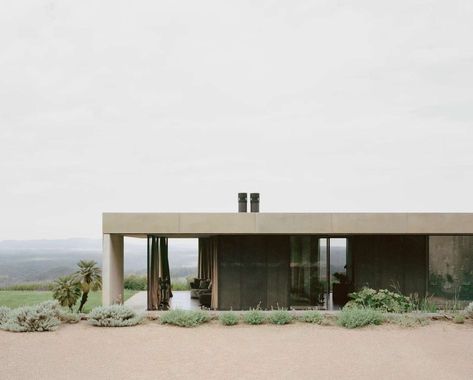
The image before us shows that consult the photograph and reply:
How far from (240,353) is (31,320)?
502 centimetres

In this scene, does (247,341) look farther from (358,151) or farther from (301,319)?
(358,151)

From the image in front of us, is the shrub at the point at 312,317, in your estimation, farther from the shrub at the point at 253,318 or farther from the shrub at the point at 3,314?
the shrub at the point at 3,314

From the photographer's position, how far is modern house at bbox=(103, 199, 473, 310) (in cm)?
1598

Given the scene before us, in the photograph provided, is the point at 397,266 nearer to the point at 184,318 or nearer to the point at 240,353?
the point at 184,318

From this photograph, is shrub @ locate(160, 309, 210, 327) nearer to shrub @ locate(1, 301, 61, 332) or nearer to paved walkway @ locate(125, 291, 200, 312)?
shrub @ locate(1, 301, 61, 332)

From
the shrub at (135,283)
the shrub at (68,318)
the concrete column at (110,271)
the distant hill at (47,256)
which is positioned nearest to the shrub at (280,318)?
the concrete column at (110,271)

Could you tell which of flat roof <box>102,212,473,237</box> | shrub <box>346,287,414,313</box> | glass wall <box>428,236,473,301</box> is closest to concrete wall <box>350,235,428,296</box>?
glass wall <box>428,236,473,301</box>

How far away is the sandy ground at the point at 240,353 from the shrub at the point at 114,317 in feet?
0.95

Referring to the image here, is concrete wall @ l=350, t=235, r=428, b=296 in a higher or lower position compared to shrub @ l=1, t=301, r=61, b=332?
higher

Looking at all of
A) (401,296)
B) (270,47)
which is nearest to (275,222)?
(401,296)

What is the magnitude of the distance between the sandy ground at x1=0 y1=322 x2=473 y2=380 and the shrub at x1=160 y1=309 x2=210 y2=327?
238mm

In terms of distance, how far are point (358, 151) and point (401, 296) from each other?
71.5 ft

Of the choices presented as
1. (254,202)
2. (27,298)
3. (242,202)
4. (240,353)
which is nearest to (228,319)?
(240,353)

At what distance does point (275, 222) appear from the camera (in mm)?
15781
